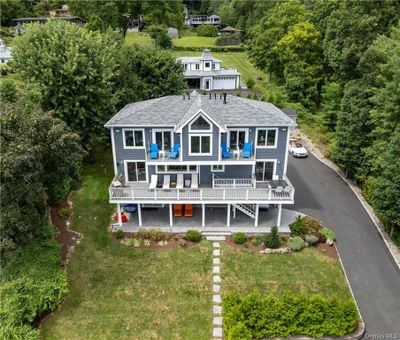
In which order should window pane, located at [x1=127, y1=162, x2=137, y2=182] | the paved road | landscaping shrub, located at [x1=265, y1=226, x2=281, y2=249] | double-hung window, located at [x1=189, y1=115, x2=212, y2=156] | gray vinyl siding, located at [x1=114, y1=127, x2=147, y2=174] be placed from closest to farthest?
1. the paved road
2. landscaping shrub, located at [x1=265, y1=226, x2=281, y2=249]
3. double-hung window, located at [x1=189, y1=115, x2=212, y2=156]
4. gray vinyl siding, located at [x1=114, y1=127, x2=147, y2=174]
5. window pane, located at [x1=127, y1=162, x2=137, y2=182]

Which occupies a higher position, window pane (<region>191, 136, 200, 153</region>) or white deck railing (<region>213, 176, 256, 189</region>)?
window pane (<region>191, 136, 200, 153</region>)

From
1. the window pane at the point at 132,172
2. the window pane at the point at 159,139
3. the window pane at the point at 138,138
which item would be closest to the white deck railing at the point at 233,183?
the window pane at the point at 159,139

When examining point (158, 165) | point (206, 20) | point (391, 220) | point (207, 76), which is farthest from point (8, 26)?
point (391, 220)

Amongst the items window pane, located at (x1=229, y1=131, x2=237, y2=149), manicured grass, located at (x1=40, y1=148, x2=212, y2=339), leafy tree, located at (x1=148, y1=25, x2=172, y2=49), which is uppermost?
leafy tree, located at (x1=148, y1=25, x2=172, y2=49)

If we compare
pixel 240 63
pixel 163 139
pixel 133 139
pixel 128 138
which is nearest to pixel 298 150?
pixel 163 139

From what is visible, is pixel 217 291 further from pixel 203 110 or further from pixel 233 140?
pixel 203 110

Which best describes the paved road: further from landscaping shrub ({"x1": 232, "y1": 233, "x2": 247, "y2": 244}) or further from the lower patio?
landscaping shrub ({"x1": 232, "y1": 233, "x2": 247, "y2": 244})

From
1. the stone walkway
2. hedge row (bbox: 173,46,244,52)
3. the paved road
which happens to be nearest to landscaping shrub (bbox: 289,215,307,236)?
the paved road

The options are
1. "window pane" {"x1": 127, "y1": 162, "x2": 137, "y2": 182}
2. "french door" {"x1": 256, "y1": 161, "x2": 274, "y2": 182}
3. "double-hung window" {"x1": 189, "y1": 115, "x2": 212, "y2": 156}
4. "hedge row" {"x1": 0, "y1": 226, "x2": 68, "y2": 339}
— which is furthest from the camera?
"window pane" {"x1": 127, "y1": 162, "x2": 137, "y2": 182}

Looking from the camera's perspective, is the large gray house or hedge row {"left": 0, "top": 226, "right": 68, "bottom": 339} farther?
the large gray house
